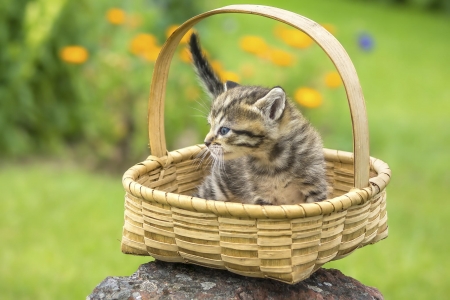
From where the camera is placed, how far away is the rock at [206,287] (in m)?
2.68

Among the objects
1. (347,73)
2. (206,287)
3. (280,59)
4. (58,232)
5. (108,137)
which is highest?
(280,59)

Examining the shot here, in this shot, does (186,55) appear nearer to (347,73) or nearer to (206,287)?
(347,73)

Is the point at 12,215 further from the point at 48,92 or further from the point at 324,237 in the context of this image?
the point at 324,237

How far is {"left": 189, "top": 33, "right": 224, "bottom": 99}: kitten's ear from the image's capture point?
3352 mm

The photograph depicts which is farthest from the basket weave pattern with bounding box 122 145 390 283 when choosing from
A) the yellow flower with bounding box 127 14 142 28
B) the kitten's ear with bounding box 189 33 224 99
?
the yellow flower with bounding box 127 14 142 28

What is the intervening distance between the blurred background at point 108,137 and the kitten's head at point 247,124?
223 cm

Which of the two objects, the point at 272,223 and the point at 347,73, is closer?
the point at 272,223

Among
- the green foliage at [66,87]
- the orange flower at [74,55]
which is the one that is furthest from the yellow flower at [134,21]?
the orange flower at [74,55]

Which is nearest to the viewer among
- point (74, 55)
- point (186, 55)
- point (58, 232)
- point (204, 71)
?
point (204, 71)

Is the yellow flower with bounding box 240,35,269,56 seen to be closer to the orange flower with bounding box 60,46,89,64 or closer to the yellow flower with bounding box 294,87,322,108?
the yellow flower with bounding box 294,87,322,108

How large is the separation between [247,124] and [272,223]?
627mm

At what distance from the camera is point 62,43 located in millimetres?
6770

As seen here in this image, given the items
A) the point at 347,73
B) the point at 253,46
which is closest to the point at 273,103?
the point at 347,73

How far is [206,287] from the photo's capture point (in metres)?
2.72
